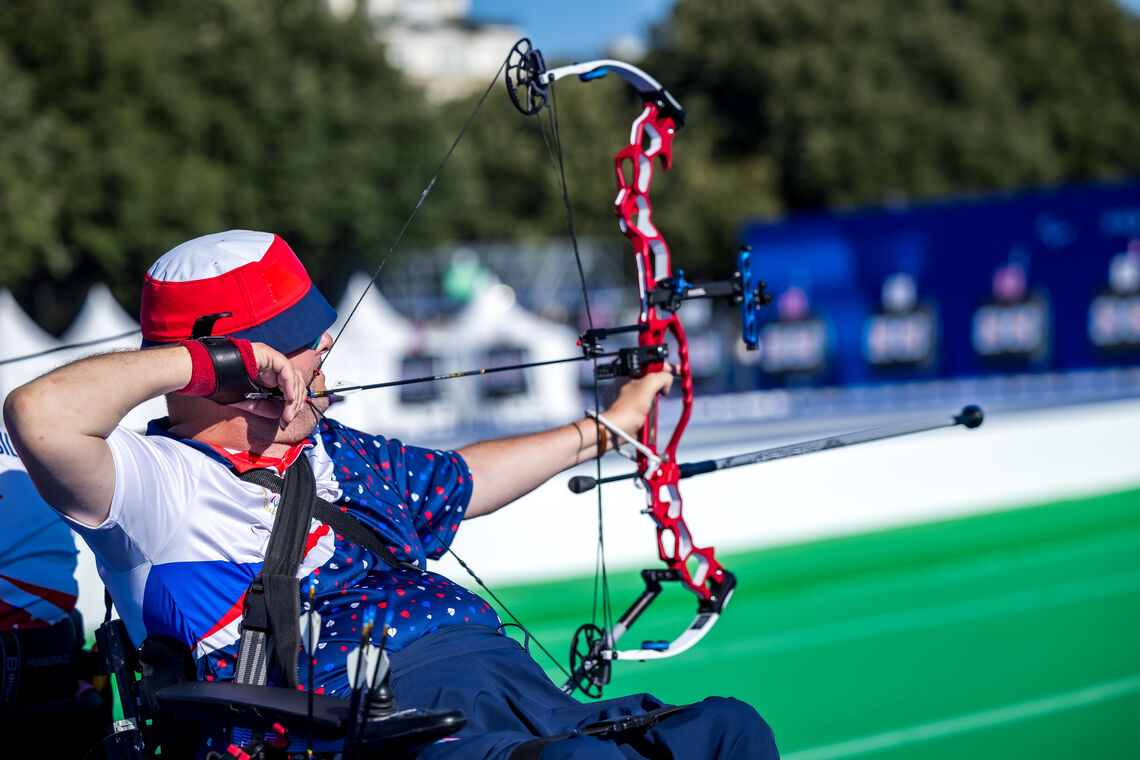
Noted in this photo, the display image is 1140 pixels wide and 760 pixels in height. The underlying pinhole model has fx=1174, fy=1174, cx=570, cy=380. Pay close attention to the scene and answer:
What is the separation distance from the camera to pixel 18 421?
1.76 meters

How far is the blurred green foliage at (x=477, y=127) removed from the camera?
63.1 feet

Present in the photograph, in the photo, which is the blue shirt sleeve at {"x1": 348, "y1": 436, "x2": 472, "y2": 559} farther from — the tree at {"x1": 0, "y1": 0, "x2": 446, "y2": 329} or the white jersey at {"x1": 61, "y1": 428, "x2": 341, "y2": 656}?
the tree at {"x1": 0, "y1": 0, "x2": 446, "y2": 329}

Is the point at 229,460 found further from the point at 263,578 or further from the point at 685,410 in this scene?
the point at 685,410

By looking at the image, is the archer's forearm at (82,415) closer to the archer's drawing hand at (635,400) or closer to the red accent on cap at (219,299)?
the red accent on cap at (219,299)

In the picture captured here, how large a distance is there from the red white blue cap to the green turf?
8.98 ft

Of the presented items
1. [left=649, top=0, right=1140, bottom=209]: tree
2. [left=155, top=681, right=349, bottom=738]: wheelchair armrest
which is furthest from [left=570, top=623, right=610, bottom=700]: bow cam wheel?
[left=649, top=0, right=1140, bottom=209]: tree

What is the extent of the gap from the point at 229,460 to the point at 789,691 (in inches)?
132

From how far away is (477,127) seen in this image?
2986 cm

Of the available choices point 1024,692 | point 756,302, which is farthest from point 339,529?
point 1024,692

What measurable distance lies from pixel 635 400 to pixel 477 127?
2776cm

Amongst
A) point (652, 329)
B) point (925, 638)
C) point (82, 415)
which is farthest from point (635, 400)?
point (925, 638)

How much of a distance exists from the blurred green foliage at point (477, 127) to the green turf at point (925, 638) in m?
13.5

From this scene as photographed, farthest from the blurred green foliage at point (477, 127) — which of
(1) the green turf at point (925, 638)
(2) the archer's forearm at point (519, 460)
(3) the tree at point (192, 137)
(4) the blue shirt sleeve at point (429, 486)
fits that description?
(4) the blue shirt sleeve at point (429, 486)

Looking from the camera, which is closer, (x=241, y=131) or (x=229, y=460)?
(x=229, y=460)
